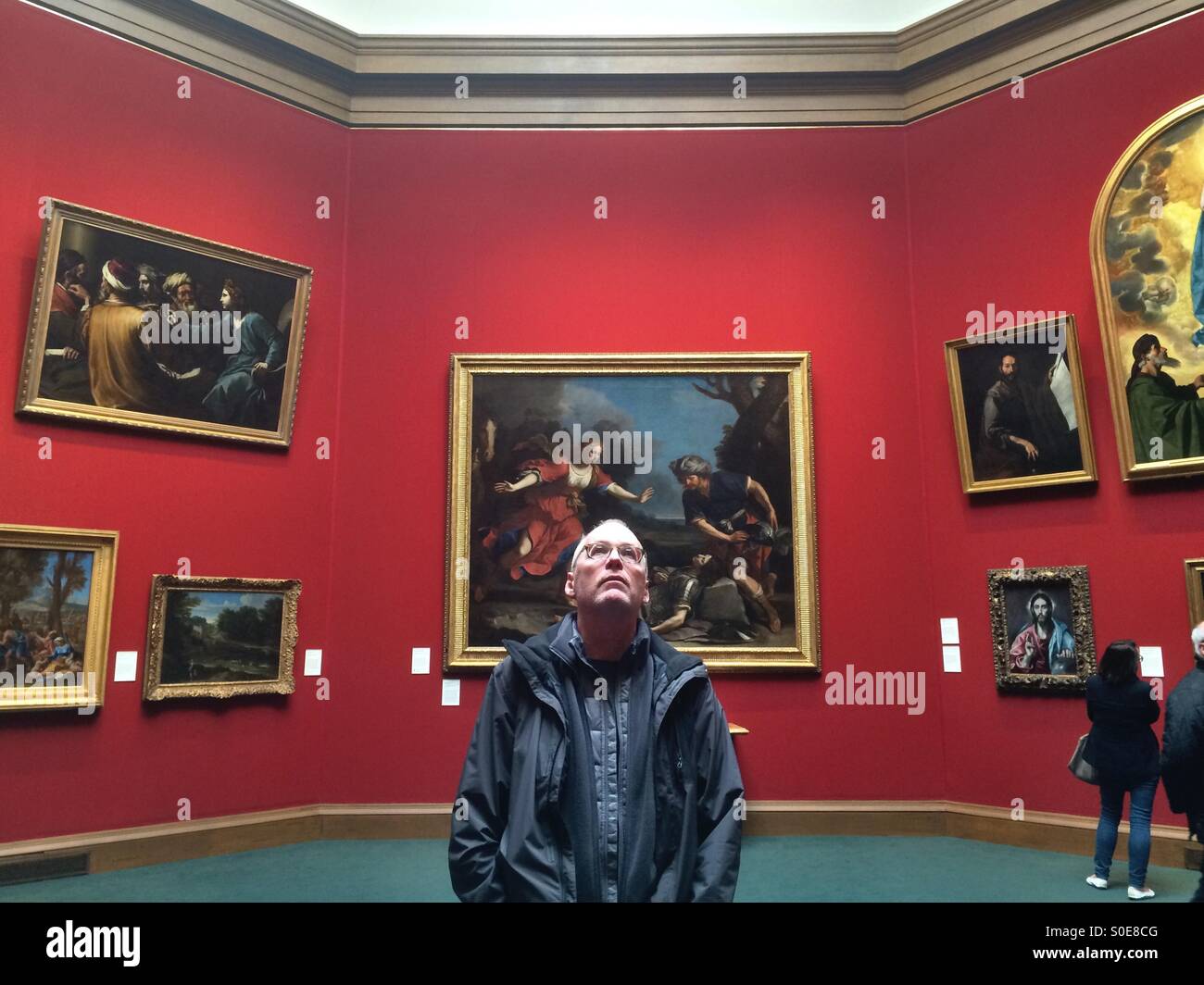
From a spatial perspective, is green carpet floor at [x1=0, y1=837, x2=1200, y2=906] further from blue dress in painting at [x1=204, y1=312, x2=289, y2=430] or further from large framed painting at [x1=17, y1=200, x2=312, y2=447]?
blue dress in painting at [x1=204, y1=312, x2=289, y2=430]

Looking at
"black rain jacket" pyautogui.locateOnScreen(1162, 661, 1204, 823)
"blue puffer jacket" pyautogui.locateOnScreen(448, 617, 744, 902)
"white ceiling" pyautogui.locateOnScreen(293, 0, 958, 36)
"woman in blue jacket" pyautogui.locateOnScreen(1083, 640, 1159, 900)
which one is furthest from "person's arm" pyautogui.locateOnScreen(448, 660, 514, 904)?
"white ceiling" pyautogui.locateOnScreen(293, 0, 958, 36)

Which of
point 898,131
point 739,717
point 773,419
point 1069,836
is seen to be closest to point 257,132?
point 773,419

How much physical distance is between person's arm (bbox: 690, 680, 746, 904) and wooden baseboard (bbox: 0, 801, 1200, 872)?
5.50m

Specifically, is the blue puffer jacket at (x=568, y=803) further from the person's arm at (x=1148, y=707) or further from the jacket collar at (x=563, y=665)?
the person's arm at (x=1148, y=707)

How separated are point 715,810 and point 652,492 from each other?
5572mm

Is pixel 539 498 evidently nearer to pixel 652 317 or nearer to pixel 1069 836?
pixel 652 317

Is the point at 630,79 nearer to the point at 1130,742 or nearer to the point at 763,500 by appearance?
the point at 763,500

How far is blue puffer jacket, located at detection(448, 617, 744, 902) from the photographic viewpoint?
2.50 meters

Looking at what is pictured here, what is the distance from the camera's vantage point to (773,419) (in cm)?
819

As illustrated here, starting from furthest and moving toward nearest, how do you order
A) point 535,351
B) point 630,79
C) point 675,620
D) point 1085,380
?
point 630,79 < point 535,351 < point 675,620 < point 1085,380

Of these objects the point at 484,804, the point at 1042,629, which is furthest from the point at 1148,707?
the point at 484,804

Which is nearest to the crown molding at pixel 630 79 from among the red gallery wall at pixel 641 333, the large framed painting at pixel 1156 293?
the red gallery wall at pixel 641 333

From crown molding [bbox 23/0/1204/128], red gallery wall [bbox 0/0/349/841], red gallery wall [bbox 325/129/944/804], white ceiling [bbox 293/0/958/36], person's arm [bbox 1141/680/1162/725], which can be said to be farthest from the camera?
white ceiling [bbox 293/0/958/36]

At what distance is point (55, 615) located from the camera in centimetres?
650
